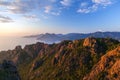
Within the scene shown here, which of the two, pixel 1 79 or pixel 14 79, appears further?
pixel 14 79

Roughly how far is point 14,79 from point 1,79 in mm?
13675

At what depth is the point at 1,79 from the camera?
176000 mm

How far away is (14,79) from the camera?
187250 mm
